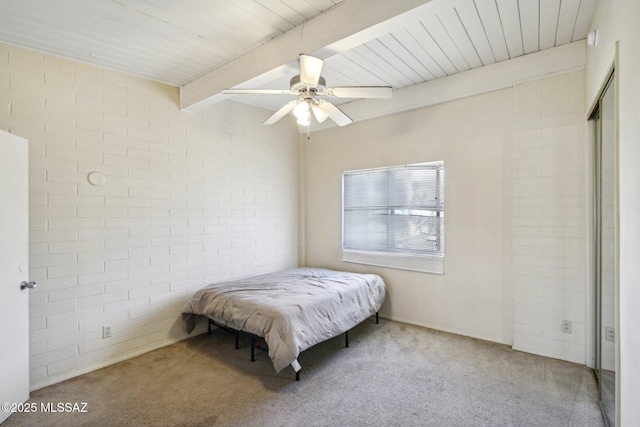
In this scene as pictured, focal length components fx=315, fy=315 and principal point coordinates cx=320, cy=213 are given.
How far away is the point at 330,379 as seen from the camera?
2.56 metres

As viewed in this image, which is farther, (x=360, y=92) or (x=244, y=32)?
(x=244, y=32)

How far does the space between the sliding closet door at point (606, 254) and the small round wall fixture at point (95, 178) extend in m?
3.83

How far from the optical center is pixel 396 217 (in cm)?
389

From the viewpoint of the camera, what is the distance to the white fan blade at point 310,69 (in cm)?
205

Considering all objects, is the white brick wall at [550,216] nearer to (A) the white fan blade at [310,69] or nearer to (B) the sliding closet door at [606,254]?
(B) the sliding closet door at [606,254]

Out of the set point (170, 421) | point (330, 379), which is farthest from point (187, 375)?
point (330, 379)

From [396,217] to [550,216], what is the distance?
5.07 ft

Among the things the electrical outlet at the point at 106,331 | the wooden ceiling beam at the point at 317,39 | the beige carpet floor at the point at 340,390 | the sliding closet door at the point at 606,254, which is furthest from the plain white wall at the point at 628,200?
the electrical outlet at the point at 106,331

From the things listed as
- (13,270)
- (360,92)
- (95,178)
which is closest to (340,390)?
(360,92)

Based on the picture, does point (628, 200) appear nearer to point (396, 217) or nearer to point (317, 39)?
point (317, 39)

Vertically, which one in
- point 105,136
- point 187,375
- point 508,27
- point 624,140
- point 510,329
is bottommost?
point 187,375

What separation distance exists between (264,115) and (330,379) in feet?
10.8

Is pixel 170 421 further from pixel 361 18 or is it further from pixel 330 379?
pixel 361 18

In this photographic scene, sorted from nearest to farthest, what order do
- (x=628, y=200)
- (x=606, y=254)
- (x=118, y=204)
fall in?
(x=628, y=200) → (x=606, y=254) → (x=118, y=204)
